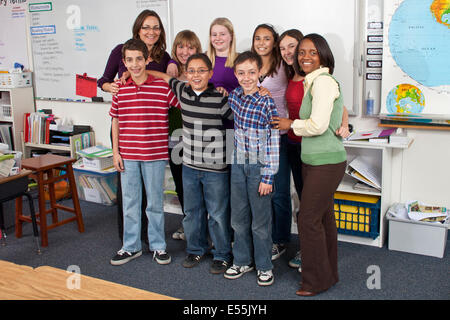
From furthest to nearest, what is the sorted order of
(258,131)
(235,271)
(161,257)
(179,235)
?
(179,235)
(161,257)
(235,271)
(258,131)

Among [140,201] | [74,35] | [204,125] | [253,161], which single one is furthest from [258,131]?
[74,35]

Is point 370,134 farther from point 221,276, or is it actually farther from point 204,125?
point 221,276

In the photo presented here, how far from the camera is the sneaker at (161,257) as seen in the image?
305 centimetres

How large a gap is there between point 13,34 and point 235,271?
3.71 m

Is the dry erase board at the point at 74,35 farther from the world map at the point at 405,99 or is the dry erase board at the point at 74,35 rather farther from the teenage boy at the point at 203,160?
the world map at the point at 405,99

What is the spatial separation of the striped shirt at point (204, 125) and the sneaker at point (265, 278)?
64cm

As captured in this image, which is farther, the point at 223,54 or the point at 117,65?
the point at 117,65

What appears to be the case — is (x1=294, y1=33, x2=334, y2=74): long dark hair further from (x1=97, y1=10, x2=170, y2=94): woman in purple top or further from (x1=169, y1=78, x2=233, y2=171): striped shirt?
(x1=97, y1=10, x2=170, y2=94): woman in purple top

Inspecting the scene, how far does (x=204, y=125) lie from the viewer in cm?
270

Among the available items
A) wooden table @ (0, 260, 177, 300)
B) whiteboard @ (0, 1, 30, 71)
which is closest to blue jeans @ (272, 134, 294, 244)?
wooden table @ (0, 260, 177, 300)

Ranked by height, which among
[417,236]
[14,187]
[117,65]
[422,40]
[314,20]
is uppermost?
[314,20]

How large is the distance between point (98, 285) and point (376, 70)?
2364mm

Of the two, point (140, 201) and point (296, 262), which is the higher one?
point (140, 201)

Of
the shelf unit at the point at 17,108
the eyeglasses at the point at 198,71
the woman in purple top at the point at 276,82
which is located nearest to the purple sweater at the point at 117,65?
the eyeglasses at the point at 198,71
